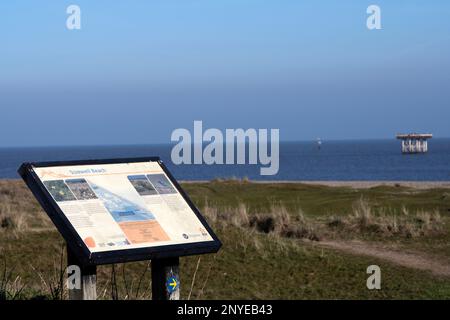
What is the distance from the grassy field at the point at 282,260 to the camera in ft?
41.3

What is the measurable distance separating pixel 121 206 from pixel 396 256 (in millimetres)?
9689

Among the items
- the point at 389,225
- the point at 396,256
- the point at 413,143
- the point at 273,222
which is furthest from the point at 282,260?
the point at 413,143

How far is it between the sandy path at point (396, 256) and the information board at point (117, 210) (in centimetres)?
806

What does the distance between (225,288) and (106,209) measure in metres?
6.43

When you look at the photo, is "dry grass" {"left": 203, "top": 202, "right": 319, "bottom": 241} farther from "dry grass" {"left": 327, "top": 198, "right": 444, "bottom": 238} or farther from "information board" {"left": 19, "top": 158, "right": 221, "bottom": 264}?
"information board" {"left": 19, "top": 158, "right": 221, "bottom": 264}

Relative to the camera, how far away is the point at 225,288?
42.3ft

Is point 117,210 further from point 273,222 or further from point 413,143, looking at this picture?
point 413,143

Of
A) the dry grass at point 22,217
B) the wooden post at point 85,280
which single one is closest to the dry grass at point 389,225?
the dry grass at point 22,217

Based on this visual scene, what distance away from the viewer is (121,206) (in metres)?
6.81

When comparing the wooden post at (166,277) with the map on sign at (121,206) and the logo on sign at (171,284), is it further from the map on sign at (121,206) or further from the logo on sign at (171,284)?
the map on sign at (121,206)

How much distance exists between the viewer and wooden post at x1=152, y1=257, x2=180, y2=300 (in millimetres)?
6855
